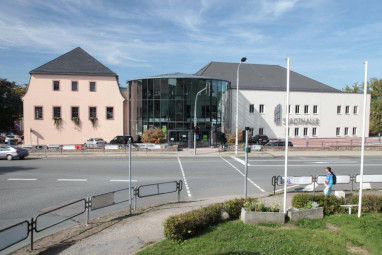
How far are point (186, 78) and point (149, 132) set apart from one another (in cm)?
905

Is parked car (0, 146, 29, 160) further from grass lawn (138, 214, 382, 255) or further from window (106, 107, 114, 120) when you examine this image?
grass lawn (138, 214, 382, 255)

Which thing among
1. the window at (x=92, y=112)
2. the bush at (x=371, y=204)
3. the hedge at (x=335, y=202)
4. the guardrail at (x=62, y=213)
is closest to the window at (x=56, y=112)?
the window at (x=92, y=112)

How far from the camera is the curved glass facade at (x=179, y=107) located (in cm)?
3603

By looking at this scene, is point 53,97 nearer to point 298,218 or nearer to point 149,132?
point 149,132

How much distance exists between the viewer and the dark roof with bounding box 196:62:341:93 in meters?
46.1

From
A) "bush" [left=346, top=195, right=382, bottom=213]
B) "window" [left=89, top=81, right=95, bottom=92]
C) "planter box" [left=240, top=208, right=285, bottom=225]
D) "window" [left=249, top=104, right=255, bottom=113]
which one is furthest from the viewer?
"window" [left=249, top=104, right=255, bottom=113]

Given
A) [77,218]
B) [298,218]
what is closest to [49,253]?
[77,218]

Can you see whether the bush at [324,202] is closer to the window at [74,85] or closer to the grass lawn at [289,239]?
the grass lawn at [289,239]

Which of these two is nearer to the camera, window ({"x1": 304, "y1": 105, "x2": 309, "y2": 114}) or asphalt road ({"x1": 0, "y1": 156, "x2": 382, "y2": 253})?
asphalt road ({"x1": 0, "y1": 156, "x2": 382, "y2": 253})

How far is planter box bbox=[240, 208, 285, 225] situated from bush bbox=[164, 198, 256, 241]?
582 mm

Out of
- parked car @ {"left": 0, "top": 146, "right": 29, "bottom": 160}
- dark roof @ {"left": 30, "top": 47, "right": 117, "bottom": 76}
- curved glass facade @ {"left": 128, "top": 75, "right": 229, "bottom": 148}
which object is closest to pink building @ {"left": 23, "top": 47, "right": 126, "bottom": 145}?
dark roof @ {"left": 30, "top": 47, "right": 117, "bottom": 76}

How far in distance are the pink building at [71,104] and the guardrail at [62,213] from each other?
2962 cm

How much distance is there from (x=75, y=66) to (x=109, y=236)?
3704 cm

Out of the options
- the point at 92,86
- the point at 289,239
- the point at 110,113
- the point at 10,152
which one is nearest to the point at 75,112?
the point at 92,86
